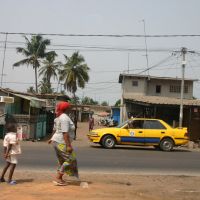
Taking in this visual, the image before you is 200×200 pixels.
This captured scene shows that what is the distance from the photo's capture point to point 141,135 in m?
21.5

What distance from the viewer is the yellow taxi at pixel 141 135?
21.4 meters

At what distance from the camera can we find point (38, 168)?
12688 mm

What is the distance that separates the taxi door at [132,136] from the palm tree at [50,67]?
3944 centimetres

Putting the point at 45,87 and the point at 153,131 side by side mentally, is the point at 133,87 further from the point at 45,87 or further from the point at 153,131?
the point at 153,131

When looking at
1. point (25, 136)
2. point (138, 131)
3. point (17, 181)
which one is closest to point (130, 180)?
point (17, 181)

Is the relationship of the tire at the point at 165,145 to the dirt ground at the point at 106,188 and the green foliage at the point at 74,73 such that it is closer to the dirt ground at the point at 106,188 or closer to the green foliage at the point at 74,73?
the dirt ground at the point at 106,188

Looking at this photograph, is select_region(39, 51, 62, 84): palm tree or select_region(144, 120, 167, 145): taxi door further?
select_region(39, 51, 62, 84): palm tree

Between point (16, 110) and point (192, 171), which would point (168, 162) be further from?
point (16, 110)

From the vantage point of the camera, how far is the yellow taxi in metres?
21.4

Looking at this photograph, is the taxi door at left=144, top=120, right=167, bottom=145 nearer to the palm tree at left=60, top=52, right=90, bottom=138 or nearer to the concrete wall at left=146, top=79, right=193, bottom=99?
the concrete wall at left=146, top=79, right=193, bottom=99

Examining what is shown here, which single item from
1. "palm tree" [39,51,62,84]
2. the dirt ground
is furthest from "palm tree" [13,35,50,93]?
the dirt ground

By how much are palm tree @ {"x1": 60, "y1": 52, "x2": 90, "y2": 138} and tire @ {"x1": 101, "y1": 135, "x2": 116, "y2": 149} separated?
41.4 meters

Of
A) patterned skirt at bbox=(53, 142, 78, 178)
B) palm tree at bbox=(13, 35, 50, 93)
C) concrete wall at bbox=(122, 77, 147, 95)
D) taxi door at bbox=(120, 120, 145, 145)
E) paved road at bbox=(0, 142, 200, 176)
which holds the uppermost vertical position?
palm tree at bbox=(13, 35, 50, 93)

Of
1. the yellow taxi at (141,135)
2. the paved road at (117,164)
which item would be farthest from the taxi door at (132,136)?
the paved road at (117,164)
